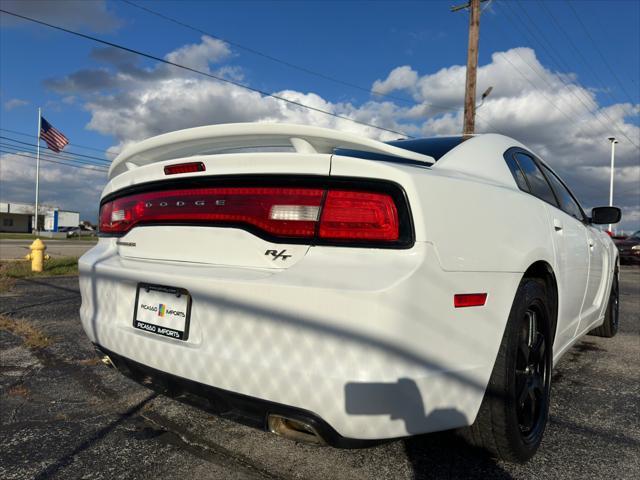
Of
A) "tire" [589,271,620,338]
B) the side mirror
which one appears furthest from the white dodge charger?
"tire" [589,271,620,338]

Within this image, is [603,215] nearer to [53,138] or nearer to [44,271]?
[44,271]

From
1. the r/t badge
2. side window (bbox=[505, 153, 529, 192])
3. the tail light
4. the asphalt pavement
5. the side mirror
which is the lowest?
the asphalt pavement

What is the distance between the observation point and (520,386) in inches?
85.8

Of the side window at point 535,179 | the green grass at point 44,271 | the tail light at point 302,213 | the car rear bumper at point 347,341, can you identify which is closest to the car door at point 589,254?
the side window at point 535,179

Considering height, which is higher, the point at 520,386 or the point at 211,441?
the point at 520,386

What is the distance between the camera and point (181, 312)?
6.14 ft

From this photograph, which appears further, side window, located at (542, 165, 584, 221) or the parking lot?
side window, located at (542, 165, 584, 221)

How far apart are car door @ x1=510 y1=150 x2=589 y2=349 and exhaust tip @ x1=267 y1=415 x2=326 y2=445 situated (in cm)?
159

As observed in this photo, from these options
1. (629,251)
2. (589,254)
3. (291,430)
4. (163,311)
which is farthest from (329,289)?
(629,251)

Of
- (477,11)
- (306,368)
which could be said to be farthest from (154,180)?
(477,11)

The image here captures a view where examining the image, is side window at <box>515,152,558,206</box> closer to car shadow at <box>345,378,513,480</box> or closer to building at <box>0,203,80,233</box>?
car shadow at <box>345,378,513,480</box>

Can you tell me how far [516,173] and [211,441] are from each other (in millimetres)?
Answer: 2012

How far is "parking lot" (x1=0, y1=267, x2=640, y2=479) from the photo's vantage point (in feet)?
6.70

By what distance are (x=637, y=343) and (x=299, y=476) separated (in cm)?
408
